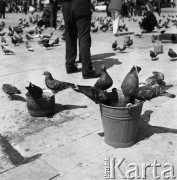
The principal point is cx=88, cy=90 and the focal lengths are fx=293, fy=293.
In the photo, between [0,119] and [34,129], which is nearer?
[34,129]

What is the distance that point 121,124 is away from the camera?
3.71 metres

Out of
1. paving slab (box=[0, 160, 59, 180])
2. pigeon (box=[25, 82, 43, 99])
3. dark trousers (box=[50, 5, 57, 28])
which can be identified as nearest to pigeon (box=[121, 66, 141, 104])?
paving slab (box=[0, 160, 59, 180])

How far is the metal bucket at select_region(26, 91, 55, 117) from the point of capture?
15.8 ft

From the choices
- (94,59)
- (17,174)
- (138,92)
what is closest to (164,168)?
(138,92)

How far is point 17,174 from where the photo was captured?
11.2 feet

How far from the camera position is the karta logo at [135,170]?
334cm

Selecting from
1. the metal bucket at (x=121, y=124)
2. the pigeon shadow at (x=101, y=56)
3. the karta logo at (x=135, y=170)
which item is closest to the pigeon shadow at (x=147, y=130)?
the metal bucket at (x=121, y=124)

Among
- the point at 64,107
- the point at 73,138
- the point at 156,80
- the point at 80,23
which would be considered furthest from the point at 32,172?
the point at 80,23

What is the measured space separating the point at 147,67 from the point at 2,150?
5.05 m

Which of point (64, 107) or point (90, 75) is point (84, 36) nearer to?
point (90, 75)

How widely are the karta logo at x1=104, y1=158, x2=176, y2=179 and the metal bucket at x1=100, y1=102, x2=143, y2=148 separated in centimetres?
33

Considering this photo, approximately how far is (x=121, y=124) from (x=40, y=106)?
166cm

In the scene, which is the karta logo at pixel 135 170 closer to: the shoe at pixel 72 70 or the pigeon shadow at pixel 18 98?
the pigeon shadow at pixel 18 98

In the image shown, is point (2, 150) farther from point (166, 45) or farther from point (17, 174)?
point (166, 45)
